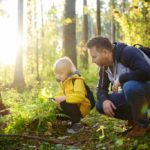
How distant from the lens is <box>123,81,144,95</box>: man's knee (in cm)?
434

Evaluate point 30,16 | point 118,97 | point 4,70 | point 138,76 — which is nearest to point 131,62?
point 138,76

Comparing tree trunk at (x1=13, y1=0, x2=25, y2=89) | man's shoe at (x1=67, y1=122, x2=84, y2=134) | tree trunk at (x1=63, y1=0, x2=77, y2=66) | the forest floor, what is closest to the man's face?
the forest floor

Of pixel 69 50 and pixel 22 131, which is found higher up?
pixel 69 50

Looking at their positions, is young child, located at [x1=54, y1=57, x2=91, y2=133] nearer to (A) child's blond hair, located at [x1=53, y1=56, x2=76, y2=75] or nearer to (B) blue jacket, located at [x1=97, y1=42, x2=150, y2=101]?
(A) child's blond hair, located at [x1=53, y1=56, x2=76, y2=75]

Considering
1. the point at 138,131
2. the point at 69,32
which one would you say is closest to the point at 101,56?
the point at 138,131

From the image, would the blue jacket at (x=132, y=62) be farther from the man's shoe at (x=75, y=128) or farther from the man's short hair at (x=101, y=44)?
the man's shoe at (x=75, y=128)

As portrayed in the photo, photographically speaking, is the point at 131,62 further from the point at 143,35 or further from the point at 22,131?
the point at 143,35

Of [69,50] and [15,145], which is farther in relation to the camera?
[69,50]

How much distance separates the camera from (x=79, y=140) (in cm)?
504

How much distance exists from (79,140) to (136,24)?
910 cm

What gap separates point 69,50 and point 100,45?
10664 millimetres

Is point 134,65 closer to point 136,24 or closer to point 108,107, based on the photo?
point 108,107

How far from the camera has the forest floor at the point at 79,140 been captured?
426cm

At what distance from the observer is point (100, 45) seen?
178 inches
